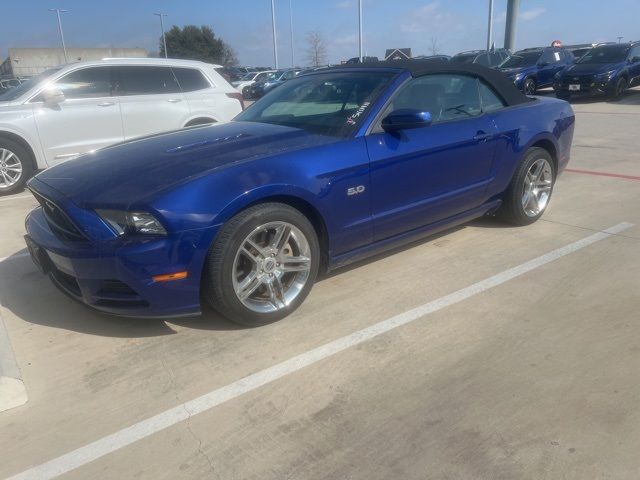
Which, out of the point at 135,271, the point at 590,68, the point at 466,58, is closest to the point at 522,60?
the point at 590,68

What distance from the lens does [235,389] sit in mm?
2658

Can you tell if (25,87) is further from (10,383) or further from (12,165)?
(10,383)

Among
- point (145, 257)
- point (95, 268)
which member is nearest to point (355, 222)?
point (145, 257)

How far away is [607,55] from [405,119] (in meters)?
17.8

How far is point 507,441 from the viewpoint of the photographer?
2.25 m

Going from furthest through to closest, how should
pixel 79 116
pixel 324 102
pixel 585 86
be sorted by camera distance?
1. pixel 585 86
2. pixel 79 116
3. pixel 324 102

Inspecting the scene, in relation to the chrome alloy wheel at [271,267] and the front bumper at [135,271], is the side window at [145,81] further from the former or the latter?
the chrome alloy wheel at [271,267]

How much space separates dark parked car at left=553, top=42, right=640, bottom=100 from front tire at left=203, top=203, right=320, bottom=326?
16.5 meters

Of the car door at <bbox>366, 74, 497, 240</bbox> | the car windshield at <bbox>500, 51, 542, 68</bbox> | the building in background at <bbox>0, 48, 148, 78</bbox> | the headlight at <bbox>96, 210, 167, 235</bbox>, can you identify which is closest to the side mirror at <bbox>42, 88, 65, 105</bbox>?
the headlight at <bbox>96, 210, 167, 235</bbox>

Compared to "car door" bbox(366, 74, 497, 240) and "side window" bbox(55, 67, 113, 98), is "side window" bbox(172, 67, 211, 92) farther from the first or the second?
"car door" bbox(366, 74, 497, 240)

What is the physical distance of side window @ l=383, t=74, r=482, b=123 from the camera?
385cm

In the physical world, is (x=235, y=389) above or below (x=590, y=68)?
below

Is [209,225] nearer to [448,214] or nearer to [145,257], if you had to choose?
[145,257]

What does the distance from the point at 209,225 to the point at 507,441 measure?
5.79 ft
